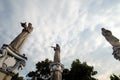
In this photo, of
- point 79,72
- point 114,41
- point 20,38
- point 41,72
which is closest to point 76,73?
point 79,72

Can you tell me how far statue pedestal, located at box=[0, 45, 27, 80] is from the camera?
12.9m

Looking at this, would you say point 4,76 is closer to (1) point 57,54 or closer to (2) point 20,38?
(2) point 20,38

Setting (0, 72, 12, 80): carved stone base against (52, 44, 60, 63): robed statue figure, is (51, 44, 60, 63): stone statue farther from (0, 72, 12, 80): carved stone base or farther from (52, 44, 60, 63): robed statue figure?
(0, 72, 12, 80): carved stone base

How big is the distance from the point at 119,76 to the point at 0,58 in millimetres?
16731

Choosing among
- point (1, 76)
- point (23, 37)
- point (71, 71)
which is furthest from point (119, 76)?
point (1, 76)

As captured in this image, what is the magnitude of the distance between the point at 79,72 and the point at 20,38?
17.8m

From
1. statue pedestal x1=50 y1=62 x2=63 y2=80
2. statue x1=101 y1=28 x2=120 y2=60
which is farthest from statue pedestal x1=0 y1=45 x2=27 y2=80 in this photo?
statue x1=101 y1=28 x2=120 y2=60

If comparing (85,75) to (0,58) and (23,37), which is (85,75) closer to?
(23,37)

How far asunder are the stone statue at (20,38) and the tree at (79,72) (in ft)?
52.3

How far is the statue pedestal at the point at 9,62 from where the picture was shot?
12.9 m

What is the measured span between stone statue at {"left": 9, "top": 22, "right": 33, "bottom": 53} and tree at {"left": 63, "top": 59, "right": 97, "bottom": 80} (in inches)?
627

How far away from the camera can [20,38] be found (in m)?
16.7

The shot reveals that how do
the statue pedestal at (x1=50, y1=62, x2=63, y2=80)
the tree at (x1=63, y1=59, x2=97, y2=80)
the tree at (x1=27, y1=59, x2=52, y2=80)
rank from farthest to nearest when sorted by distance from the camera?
the tree at (x1=27, y1=59, x2=52, y2=80), the tree at (x1=63, y1=59, x2=97, y2=80), the statue pedestal at (x1=50, y1=62, x2=63, y2=80)

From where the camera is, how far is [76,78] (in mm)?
30969
